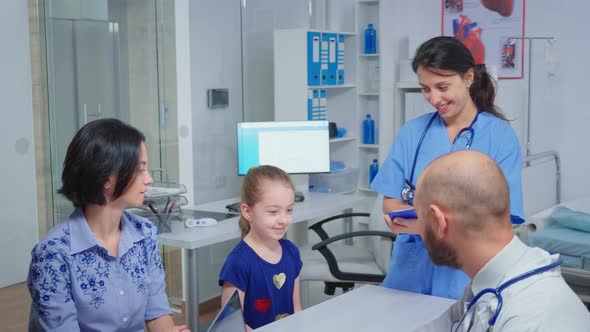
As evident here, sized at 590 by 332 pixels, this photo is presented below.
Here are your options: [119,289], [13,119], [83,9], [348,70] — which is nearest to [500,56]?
[348,70]

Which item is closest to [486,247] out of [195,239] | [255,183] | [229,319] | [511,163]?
[229,319]

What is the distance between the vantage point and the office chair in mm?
3621

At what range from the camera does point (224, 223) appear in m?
3.61

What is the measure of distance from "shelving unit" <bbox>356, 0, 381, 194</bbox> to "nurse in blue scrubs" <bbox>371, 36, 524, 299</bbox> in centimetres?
290

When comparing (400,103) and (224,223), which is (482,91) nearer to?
(224,223)

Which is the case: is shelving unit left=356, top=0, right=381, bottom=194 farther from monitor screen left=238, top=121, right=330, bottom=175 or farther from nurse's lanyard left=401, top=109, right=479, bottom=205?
nurse's lanyard left=401, top=109, right=479, bottom=205

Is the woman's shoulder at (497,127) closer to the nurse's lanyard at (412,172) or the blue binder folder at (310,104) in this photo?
the nurse's lanyard at (412,172)

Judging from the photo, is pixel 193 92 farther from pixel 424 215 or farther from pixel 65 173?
pixel 424 215

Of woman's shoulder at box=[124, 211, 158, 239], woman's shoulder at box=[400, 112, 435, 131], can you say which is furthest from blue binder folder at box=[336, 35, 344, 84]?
woman's shoulder at box=[124, 211, 158, 239]

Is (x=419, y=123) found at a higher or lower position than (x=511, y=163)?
higher

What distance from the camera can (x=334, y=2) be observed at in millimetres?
5449

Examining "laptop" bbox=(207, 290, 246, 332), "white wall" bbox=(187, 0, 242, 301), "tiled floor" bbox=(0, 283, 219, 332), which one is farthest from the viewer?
"white wall" bbox=(187, 0, 242, 301)

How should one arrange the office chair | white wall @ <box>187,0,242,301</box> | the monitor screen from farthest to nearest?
white wall @ <box>187,0,242,301</box>, the monitor screen, the office chair

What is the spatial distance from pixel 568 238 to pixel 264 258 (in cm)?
201
